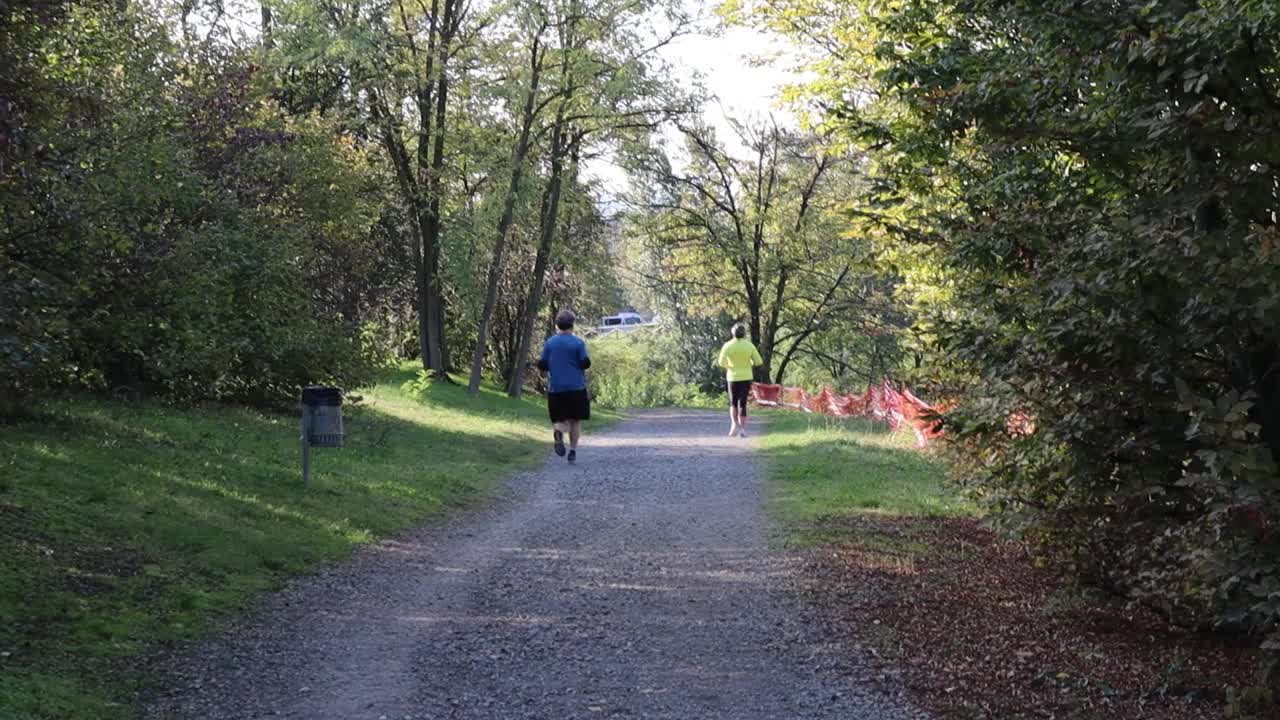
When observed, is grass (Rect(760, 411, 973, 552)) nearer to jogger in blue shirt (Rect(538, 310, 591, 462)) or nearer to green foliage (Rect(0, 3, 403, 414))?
jogger in blue shirt (Rect(538, 310, 591, 462))

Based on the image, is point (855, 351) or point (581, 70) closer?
point (581, 70)

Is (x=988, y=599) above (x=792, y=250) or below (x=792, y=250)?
below

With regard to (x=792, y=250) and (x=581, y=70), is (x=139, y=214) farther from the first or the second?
(x=792, y=250)

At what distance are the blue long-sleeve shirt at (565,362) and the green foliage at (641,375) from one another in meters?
35.9

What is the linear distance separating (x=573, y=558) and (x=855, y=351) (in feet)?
166

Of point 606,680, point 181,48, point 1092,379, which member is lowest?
point 606,680

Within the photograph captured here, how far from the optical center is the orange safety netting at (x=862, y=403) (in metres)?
23.2

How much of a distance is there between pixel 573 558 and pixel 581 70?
866 inches

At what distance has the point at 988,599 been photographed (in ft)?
29.7

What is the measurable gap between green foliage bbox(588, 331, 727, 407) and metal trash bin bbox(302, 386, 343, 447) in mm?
40326

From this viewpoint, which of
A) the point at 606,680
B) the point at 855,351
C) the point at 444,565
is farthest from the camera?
the point at 855,351

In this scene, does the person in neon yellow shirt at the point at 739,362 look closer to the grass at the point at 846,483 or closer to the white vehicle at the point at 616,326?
the grass at the point at 846,483

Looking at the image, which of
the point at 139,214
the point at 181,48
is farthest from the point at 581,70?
the point at 139,214

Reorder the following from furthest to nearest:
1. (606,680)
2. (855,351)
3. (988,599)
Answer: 1. (855,351)
2. (988,599)
3. (606,680)
